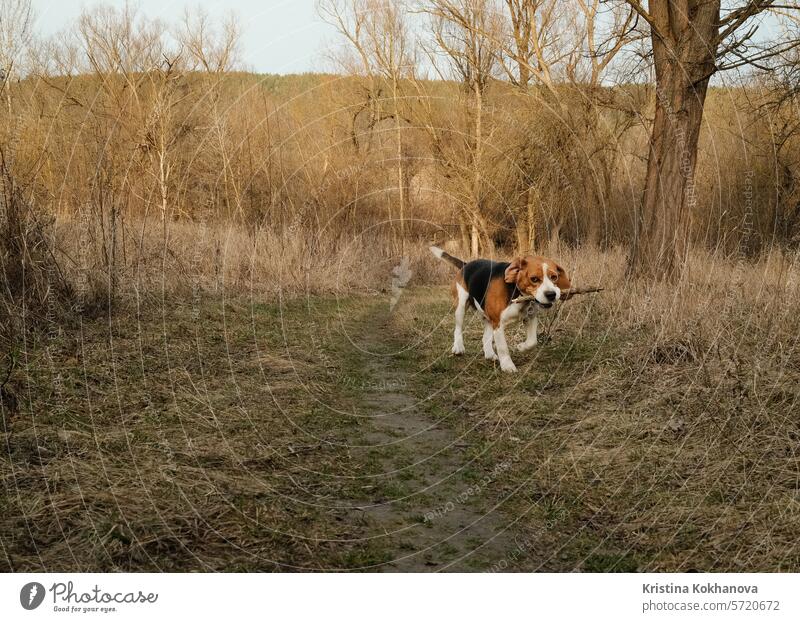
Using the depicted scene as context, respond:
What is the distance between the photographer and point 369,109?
28.0 meters

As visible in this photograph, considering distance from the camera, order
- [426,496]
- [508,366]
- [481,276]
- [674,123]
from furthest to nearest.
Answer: [674,123] < [481,276] < [508,366] < [426,496]

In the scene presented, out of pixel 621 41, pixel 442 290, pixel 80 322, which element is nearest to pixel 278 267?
pixel 442 290

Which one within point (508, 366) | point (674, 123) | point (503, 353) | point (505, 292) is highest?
point (674, 123)

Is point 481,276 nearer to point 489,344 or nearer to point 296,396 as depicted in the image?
point 489,344

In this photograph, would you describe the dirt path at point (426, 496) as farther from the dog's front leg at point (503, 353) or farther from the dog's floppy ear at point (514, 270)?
the dog's floppy ear at point (514, 270)

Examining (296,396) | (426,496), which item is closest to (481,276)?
(296,396)

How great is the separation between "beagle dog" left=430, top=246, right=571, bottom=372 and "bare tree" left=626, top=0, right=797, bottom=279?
286 cm

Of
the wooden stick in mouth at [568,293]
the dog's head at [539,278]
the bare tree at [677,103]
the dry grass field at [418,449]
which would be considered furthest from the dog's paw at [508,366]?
the bare tree at [677,103]

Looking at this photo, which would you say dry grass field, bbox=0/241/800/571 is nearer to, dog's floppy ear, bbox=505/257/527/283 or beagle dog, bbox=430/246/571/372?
beagle dog, bbox=430/246/571/372

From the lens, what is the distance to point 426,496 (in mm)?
4617

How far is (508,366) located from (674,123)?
511cm

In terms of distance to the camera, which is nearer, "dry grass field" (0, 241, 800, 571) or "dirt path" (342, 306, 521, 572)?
"dry grass field" (0, 241, 800, 571)

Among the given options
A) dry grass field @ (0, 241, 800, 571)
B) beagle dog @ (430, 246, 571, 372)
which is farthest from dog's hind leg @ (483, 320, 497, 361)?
dry grass field @ (0, 241, 800, 571)

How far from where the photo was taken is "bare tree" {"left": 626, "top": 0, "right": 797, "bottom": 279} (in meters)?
9.43
